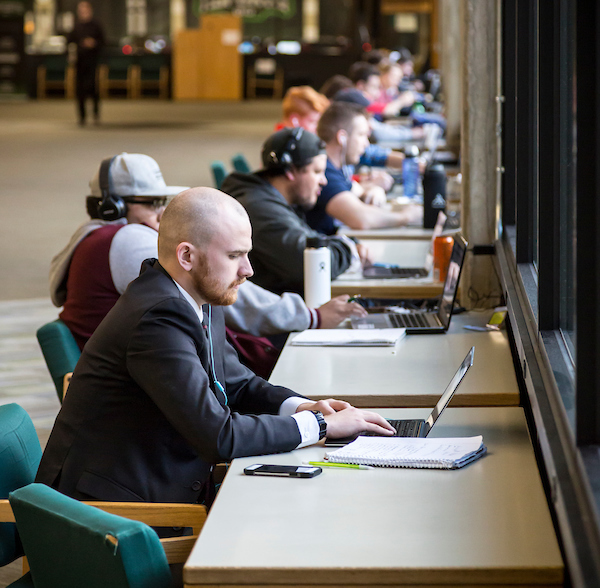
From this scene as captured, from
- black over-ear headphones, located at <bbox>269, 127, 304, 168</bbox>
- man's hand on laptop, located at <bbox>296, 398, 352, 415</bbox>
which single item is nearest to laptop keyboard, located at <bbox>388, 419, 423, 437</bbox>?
man's hand on laptop, located at <bbox>296, 398, 352, 415</bbox>

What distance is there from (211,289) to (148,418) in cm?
30

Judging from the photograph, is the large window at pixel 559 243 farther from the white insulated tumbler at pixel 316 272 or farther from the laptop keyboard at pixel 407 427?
the white insulated tumbler at pixel 316 272

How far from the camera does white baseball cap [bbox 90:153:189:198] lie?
3104mm

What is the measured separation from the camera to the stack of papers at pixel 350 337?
289cm

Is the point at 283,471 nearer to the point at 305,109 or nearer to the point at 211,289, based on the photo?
the point at 211,289

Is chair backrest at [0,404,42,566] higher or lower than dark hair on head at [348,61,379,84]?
lower

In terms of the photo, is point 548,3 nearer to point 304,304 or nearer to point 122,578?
point 304,304

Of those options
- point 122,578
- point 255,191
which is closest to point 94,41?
point 255,191

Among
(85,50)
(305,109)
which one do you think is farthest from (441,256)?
(85,50)

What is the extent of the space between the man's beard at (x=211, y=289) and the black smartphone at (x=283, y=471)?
15.0 inches

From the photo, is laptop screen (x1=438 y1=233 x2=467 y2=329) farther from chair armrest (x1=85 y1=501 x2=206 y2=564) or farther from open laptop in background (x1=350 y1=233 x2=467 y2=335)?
chair armrest (x1=85 y1=501 x2=206 y2=564)

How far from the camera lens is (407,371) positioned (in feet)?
8.47

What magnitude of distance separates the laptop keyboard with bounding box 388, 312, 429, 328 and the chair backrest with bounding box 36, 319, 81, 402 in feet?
3.36

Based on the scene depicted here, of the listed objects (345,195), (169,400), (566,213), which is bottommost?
(169,400)
